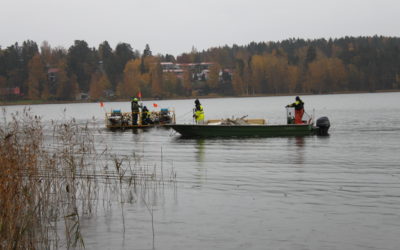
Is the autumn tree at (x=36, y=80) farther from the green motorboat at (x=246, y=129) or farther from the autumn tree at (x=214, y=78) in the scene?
the green motorboat at (x=246, y=129)

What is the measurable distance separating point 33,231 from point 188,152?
42.0 feet

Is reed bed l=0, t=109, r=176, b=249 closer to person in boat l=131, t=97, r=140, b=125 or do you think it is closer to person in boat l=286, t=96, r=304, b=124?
person in boat l=286, t=96, r=304, b=124

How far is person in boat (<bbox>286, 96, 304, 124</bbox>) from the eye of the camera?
2634cm

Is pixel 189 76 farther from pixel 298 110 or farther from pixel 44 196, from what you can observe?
pixel 44 196

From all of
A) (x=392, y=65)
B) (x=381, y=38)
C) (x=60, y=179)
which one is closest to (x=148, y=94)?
(x=392, y=65)

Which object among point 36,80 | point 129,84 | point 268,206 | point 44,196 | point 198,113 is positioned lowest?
point 268,206

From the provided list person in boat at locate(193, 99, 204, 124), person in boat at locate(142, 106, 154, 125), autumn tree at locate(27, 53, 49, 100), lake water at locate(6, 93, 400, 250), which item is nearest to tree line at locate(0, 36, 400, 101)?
autumn tree at locate(27, 53, 49, 100)

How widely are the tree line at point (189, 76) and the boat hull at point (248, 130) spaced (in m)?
110

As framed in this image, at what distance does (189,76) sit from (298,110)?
129247 mm

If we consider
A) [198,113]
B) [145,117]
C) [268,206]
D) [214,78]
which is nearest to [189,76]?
[214,78]

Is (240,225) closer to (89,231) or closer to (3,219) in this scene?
(89,231)

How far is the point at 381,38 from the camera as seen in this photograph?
18900cm

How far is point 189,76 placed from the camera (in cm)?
15512

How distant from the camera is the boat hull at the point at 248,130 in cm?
2661
